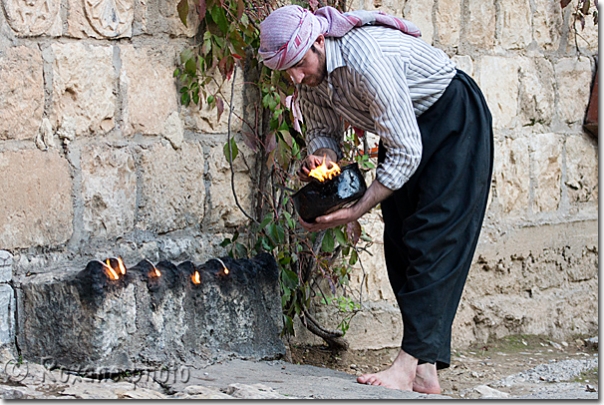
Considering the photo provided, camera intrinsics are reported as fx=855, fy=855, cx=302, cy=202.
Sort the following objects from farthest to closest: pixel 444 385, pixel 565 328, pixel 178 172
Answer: pixel 565 328, pixel 444 385, pixel 178 172

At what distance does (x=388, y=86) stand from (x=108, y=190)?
1154mm

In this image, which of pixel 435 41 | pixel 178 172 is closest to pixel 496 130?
pixel 435 41

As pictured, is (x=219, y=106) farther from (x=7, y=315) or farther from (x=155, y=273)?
(x=7, y=315)

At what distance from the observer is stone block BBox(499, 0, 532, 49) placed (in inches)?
171

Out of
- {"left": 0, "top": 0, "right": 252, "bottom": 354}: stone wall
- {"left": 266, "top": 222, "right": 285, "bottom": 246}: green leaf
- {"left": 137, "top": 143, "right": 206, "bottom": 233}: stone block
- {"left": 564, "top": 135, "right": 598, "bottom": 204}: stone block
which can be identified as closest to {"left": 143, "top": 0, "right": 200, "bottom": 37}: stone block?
{"left": 0, "top": 0, "right": 252, "bottom": 354}: stone wall

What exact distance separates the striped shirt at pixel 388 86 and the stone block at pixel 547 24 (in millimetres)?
1784

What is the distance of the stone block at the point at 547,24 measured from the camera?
4492 millimetres

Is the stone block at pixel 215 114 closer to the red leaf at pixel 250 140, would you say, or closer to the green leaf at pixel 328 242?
the red leaf at pixel 250 140

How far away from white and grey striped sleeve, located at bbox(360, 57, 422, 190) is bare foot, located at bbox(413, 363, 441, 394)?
75 centimetres

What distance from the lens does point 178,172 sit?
11.0 ft

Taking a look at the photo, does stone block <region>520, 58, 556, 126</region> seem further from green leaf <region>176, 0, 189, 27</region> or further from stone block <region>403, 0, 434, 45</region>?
green leaf <region>176, 0, 189, 27</region>

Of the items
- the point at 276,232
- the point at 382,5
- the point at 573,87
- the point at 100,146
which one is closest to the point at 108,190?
the point at 100,146

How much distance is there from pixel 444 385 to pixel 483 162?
113 cm

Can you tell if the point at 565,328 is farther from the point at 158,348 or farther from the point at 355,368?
the point at 158,348
